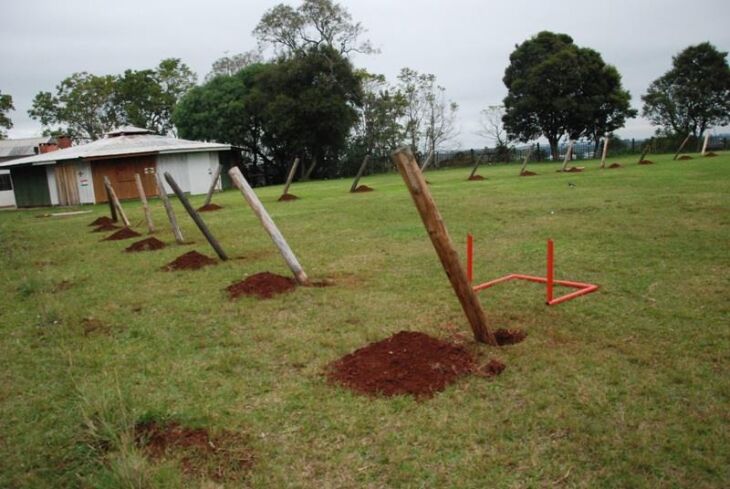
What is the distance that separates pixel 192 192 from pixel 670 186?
25920 mm

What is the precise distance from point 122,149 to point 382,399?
31.4 meters

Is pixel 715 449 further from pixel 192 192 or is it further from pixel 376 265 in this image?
pixel 192 192

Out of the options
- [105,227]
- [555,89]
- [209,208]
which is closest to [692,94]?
[555,89]

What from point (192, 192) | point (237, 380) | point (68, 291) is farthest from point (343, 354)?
point (192, 192)

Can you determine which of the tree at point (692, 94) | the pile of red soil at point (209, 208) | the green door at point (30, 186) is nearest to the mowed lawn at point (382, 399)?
the pile of red soil at point (209, 208)

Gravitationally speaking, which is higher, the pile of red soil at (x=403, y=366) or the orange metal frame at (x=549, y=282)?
the orange metal frame at (x=549, y=282)

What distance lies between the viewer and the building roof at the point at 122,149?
100.0 feet

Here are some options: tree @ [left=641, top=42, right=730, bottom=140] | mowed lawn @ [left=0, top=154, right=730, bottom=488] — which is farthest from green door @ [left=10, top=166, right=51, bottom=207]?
tree @ [left=641, top=42, right=730, bottom=140]

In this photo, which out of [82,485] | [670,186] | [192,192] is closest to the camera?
[82,485]

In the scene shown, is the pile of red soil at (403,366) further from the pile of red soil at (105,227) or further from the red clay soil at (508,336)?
the pile of red soil at (105,227)

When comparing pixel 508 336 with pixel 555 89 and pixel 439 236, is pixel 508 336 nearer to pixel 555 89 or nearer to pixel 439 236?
pixel 439 236

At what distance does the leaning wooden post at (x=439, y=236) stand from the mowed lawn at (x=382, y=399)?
262 mm

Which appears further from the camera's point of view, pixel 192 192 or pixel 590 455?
pixel 192 192

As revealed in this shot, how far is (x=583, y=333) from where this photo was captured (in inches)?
198
